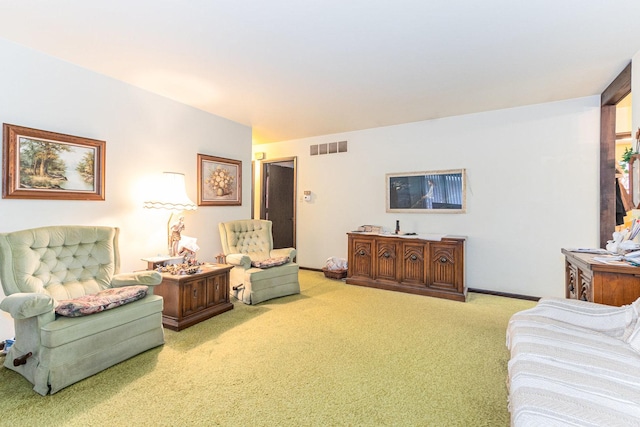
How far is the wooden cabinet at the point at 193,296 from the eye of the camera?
Result: 117 inches

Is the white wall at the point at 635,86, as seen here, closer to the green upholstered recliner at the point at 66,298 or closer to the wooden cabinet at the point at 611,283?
the wooden cabinet at the point at 611,283

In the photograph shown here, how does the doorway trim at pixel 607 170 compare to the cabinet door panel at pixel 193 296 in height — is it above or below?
above

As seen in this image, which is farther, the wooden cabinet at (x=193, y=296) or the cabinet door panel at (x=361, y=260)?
the cabinet door panel at (x=361, y=260)

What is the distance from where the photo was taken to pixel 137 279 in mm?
2605

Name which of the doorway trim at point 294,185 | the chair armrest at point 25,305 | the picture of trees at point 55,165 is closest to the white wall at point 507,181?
the doorway trim at point 294,185

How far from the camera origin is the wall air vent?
5.43 meters

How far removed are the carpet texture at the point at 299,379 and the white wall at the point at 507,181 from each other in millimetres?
1228

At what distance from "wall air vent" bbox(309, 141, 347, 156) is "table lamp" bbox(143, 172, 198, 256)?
109 inches

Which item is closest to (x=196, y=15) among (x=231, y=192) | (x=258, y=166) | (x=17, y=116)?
(x=17, y=116)

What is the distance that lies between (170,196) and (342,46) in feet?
7.75

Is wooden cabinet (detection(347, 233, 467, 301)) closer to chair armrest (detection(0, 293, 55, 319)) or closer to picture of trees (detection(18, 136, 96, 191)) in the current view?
picture of trees (detection(18, 136, 96, 191))

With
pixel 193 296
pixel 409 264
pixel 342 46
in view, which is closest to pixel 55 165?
pixel 193 296

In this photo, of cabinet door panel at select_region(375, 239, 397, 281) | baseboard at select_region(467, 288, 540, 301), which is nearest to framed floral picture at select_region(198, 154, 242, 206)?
cabinet door panel at select_region(375, 239, 397, 281)

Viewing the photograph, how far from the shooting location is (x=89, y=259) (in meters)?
2.66
